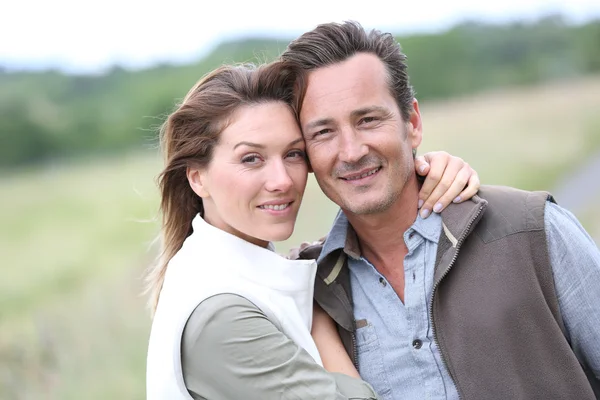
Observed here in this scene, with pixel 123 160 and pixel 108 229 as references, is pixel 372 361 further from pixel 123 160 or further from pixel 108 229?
pixel 123 160

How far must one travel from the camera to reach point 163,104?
13.1 m

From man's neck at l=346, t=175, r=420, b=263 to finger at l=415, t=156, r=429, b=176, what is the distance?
28 mm

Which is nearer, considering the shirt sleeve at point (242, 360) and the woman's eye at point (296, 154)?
the shirt sleeve at point (242, 360)

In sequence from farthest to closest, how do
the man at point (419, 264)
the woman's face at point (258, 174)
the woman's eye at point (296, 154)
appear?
1. the woman's eye at point (296, 154)
2. the woman's face at point (258, 174)
3. the man at point (419, 264)

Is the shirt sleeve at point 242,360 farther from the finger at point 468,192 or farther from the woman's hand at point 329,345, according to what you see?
the finger at point 468,192

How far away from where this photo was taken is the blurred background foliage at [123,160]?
269 inches

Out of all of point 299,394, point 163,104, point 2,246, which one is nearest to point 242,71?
point 299,394

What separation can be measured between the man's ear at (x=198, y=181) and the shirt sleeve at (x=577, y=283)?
1064mm

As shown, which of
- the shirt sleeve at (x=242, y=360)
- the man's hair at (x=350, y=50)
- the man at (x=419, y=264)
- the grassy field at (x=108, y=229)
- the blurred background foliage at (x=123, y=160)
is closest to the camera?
the shirt sleeve at (x=242, y=360)

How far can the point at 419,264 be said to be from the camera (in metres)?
2.56

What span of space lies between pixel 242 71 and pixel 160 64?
1156cm

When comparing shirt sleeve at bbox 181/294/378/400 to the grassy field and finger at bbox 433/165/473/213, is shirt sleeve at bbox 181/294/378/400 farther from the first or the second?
the grassy field

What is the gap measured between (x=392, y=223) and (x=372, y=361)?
46 centimetres

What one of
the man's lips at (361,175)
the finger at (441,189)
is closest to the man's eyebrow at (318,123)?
the man's lips at (361,175)
